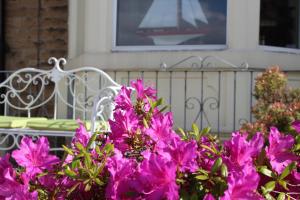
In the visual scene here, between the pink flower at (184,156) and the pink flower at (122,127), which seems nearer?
the pink flower at (184,156)

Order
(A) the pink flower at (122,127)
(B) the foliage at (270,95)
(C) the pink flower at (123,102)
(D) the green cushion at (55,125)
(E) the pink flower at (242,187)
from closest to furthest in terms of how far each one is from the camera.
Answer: (E) the pink flower at (242,187), (A) the pink flower at (122,127), (C) the pink flower at (123,102), (B) the foliage at (270,95), (D) the green cushion at (55,125)

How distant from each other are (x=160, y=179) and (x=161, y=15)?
4276mm

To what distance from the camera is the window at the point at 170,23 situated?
203 inches

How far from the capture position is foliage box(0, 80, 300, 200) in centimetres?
122

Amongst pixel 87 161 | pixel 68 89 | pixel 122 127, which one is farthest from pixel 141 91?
pixel 68 89

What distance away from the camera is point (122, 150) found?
1.49 m

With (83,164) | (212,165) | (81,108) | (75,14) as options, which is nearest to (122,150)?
(83,164)

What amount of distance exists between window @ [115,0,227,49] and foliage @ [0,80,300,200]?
3.66m

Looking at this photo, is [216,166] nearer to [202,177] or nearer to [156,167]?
[202,177]

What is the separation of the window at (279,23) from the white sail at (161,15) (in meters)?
0.84

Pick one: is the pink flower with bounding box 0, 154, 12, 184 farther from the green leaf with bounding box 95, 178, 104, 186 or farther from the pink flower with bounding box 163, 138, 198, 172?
the pink flower with bounding box 163, 138, 198, 172

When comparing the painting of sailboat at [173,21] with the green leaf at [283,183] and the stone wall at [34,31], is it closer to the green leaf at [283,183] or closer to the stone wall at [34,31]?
the stone wall at [34,31]

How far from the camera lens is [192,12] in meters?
5.25

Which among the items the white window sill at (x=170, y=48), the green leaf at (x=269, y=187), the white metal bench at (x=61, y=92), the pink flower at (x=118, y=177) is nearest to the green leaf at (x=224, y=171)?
the green leaf at (x=269, y=187)
